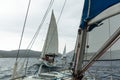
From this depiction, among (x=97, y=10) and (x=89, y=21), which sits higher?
(x=97, y=10)

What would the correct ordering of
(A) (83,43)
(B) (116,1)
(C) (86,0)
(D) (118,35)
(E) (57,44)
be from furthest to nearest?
(E) (57,44) → (C) (86,0) → (A) (83,43) → (B) (116,1) → (D) (118,35)

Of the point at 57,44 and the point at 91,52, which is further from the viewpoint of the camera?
the point at 57,44

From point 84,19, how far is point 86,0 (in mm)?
539

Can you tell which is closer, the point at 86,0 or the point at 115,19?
the point at 86,0

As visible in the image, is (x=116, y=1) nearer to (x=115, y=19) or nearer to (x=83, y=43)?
(x=83, y=43)

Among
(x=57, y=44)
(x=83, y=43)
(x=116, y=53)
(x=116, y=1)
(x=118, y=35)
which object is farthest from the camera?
(x=57, y=44)

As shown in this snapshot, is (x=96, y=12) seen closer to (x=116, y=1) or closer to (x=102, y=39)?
(x=116, y=1)

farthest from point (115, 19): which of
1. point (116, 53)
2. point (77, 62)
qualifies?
point (77, 62)

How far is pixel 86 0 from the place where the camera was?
500 cm

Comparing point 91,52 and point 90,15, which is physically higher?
point 90,15

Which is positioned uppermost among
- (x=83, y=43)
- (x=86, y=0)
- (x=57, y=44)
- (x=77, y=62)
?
(x=57, y=44)

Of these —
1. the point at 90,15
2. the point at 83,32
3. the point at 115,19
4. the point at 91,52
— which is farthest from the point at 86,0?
the point at 91,52

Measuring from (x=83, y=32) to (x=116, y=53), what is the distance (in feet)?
5.10

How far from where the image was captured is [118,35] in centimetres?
384
